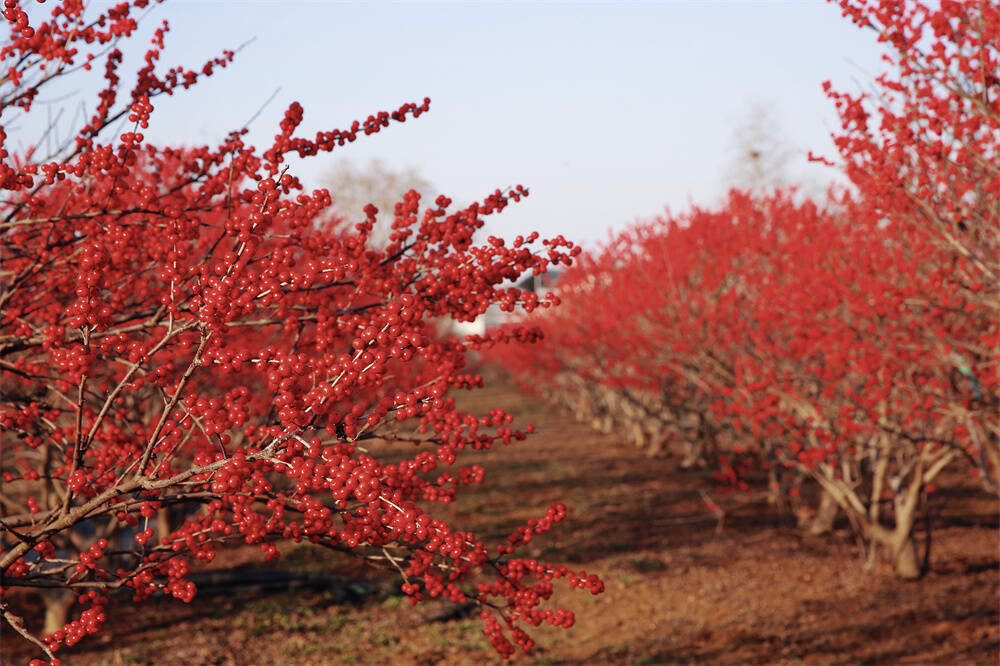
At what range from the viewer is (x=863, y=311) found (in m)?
Answer: 9.67

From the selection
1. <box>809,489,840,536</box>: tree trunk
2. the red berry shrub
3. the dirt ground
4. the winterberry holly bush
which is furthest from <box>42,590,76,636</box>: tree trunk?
<box>809,489,840,536</box>: tree trunk

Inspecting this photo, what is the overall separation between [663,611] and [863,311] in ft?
14.2

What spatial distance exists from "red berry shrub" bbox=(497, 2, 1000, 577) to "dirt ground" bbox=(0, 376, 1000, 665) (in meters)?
1.02

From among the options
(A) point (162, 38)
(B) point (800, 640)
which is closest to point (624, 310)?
(B) point (800, 640)

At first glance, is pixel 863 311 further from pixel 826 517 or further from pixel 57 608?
pixel 57 608

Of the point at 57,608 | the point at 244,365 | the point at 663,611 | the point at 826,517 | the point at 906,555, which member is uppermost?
the point at 244,365

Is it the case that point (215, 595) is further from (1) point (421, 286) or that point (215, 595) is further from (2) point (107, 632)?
(1) point (421, 286)

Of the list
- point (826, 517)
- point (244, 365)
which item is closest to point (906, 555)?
point (826, 517)

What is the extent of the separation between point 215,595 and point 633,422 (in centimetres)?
1556

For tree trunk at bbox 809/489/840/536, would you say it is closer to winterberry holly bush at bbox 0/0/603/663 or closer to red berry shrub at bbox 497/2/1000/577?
red berry shrub at bbox 497/2/1000/577

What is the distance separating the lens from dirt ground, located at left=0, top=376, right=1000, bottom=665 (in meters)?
8.33

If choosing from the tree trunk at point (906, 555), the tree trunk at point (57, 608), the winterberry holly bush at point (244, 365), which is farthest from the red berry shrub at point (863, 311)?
the tree trunk at point (57, 608)

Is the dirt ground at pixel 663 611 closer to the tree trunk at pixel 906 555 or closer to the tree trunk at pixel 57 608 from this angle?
the tree trunk at pixel 906 555

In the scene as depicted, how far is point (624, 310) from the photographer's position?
17.0 metres
